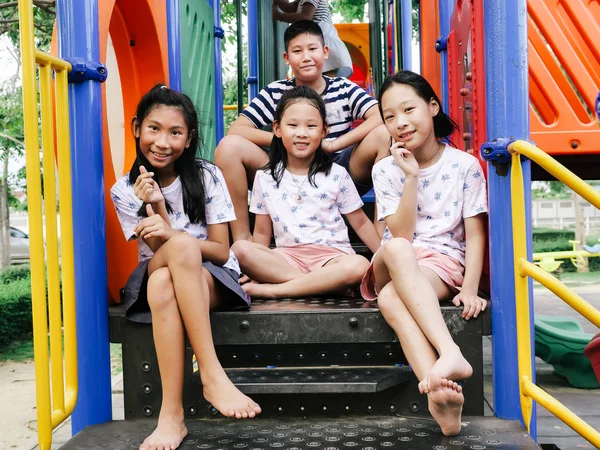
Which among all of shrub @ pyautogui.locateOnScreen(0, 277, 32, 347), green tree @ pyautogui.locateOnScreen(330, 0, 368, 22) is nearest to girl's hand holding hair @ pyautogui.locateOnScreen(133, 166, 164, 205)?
shrub @ pyautogui.locateOnScreen(0, 277, 32, 347)

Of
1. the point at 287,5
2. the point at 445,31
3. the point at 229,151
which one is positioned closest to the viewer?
the point at 229,151

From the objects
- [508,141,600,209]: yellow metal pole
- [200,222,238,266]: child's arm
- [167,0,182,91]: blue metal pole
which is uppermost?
[167,0,182,91]: blue metal pole

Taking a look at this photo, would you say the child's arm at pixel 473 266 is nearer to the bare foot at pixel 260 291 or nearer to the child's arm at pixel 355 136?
the bare foot at pixel 260 291

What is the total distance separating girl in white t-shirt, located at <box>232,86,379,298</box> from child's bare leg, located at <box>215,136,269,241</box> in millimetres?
113

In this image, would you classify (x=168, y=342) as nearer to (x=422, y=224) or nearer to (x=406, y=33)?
(x=422, y=224)

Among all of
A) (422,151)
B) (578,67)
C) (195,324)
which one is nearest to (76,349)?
(195,324)

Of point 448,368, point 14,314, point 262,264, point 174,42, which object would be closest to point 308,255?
point 262,264

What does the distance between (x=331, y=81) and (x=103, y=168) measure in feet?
4.62

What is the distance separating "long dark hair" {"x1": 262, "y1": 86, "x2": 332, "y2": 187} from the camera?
247 centimetres

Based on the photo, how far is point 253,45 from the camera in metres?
4.74

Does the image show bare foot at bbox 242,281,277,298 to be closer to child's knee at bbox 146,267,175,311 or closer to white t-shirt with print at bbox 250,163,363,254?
white t-shirt with print at bbox 250,163,363,254

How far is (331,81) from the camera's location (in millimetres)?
3016

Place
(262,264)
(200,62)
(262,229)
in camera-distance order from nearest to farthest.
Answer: (262,264) → (262,229) → (200,62)

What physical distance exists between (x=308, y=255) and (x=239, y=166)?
572 millimetres
